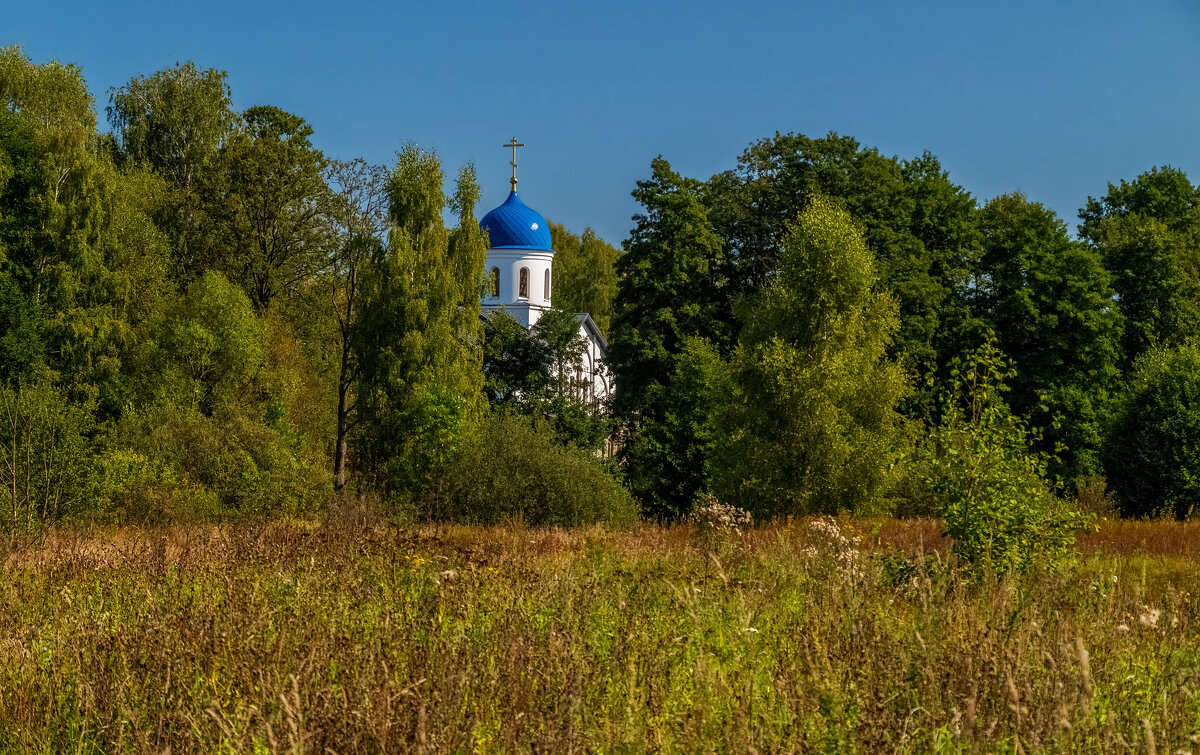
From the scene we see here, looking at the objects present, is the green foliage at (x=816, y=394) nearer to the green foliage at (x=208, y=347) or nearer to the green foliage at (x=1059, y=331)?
the green foliage at (x=1059, y=331)

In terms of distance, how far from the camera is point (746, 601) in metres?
7.75

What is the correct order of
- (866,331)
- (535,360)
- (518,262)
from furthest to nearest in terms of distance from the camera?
(518,262) < (535,360) < (866,331)

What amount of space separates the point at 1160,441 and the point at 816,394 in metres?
13.2

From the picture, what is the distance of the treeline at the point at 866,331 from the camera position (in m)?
26.8

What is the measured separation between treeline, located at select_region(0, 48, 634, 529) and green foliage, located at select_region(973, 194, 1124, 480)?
1434 cm

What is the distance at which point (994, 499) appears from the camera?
950 centimetres

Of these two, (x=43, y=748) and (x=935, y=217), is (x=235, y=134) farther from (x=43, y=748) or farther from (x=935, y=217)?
(x=43, y=748)

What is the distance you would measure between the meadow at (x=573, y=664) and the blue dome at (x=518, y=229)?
172 feet

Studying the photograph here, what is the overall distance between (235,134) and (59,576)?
38.8 metres

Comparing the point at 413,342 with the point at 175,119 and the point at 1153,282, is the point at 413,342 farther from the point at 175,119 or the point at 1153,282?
the point at 1153,282

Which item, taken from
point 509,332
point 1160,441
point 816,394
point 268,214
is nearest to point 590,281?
point 509,332

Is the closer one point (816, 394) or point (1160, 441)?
point (816, 394)

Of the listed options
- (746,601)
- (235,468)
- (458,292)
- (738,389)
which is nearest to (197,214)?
(458,292)

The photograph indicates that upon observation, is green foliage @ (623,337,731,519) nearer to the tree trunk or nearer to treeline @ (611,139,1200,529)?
treeline @ (611,139,1200,529)
